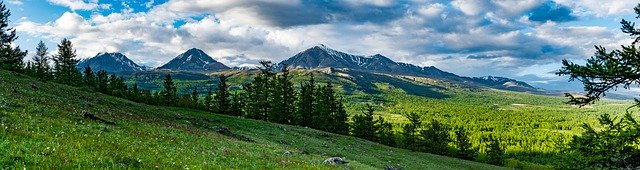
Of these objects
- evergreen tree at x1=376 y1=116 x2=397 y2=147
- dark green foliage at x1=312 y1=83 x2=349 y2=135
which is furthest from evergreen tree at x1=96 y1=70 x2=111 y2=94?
evergreen tree at x1=376 y1=116 x2=397 y2=147

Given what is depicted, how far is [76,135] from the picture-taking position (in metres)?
18.3

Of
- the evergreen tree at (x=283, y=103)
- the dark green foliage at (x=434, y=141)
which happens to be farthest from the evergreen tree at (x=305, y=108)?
the dark green foliage at (x=434, y=141)

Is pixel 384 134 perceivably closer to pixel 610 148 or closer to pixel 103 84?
pixel 103 84

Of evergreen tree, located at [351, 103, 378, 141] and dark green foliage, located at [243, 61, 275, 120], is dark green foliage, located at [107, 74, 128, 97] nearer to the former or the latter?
dark green foliage, located at [243, 61, 275, 120]

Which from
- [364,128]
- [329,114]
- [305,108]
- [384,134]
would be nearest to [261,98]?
[305,108]

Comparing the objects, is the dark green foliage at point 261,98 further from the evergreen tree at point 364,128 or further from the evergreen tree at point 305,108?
the evergreen tree at point 364,128

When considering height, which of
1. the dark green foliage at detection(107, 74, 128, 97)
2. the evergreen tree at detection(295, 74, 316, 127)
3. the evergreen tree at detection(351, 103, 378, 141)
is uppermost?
the dark green foliage at detection(107, 74, 128, 97)

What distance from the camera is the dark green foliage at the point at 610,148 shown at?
65.1ft

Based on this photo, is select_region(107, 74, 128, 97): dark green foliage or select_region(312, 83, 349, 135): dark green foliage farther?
select_region(107, 74, 128, 97): dark green foliage

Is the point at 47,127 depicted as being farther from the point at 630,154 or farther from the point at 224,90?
the point at 224,90

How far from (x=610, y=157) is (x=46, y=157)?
2356 centimetres

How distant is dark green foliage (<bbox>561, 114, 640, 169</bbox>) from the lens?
19.8 m

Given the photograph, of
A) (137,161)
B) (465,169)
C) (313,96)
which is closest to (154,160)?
(137,161)

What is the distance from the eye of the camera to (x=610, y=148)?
20188 mm
